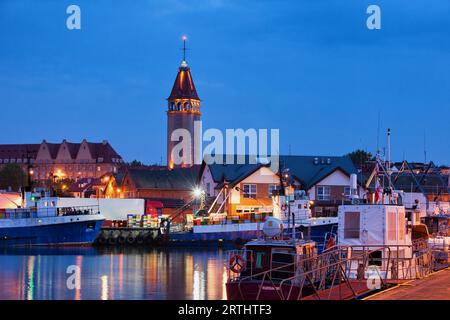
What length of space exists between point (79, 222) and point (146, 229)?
802 centimetres

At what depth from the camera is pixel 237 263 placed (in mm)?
38875

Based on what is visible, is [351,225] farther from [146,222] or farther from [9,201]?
[9,201]

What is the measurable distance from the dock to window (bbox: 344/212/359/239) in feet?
16.3

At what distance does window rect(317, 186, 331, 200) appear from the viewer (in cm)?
10688

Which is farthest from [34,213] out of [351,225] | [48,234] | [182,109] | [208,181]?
[182,109]

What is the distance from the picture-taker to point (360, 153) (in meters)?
188

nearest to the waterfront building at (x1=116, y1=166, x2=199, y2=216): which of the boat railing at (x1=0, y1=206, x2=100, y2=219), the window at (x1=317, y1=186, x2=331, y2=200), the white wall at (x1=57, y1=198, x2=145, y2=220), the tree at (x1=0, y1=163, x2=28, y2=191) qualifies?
the white wall at (x1=57, y1=198, x2=145, y2=220)

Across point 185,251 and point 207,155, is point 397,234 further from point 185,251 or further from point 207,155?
point 207,155

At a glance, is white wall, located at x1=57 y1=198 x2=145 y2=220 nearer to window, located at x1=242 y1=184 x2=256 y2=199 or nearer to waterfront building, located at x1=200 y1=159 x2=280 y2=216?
waterfront building, located at x1=200 y1=159 x2=280 y2=216

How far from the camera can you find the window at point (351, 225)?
135ft

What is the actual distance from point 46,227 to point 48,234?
76 centimetres

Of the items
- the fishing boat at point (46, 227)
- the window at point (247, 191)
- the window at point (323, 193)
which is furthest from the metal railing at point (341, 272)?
the window at point (323, 193)

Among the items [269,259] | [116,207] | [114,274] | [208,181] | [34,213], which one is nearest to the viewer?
[269,259]

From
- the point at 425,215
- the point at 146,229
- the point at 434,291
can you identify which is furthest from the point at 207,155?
the point at 434,291
